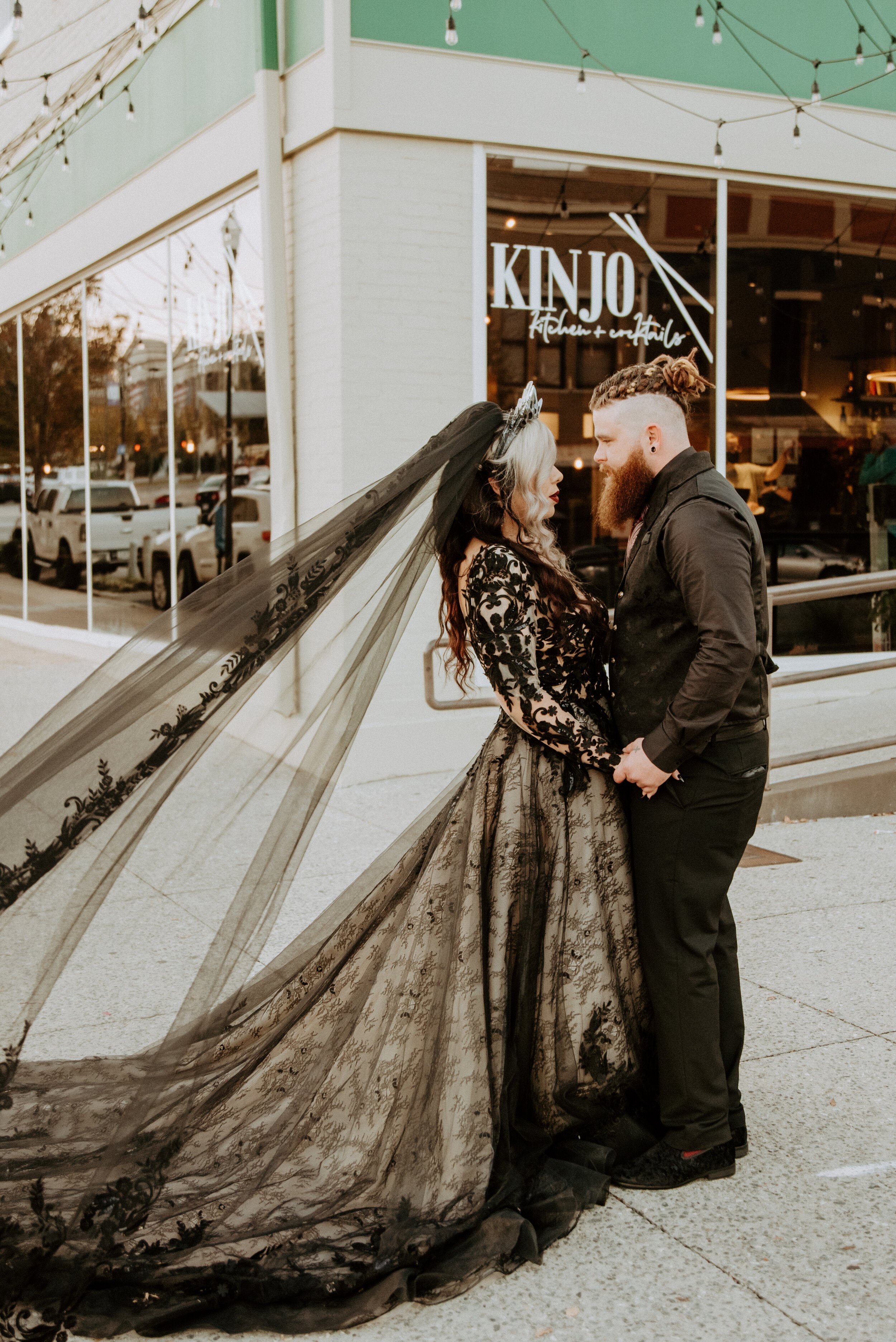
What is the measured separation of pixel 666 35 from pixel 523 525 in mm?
6146

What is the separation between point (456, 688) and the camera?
760 cm

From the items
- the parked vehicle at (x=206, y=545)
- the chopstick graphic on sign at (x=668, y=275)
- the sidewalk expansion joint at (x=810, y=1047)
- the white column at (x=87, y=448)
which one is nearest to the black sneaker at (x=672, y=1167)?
the sidewalk expansion joint at (x=810, y=1047)

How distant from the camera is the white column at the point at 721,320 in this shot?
27.6ft

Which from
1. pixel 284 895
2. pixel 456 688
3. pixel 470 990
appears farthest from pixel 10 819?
pixel 456 688

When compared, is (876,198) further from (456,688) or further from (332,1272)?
(332,1272)

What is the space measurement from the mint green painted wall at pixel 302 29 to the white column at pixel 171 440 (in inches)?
→ 102

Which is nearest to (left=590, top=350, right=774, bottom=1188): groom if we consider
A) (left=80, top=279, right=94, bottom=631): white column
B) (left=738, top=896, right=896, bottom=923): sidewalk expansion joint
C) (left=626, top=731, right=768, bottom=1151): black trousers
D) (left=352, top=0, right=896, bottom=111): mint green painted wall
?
(left=626, top=731, right=768, bottom=1151): black trousers

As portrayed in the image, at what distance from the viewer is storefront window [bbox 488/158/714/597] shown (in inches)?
306

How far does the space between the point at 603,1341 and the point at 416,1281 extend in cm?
40

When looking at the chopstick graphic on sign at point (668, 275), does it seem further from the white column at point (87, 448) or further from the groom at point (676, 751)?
the white column at point (87, 448)

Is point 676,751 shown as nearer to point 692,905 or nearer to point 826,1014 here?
point 692,905

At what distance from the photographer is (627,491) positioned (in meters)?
3.20

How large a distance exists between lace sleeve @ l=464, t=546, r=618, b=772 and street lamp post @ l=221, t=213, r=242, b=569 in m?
5.76

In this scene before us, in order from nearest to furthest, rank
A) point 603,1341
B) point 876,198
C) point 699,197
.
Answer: point 603,1341
point 699,197
point 876,198
